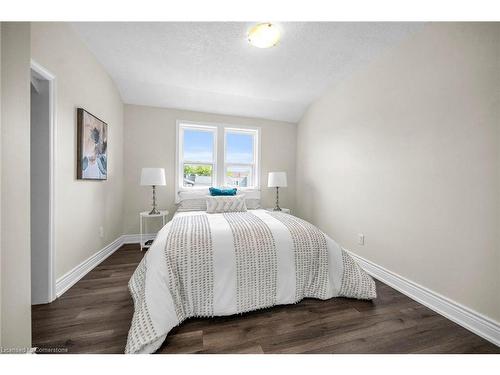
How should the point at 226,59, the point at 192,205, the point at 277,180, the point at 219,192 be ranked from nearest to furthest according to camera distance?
the point at 226,59 < the point at 192,205 < the point at 219,192 < the point at 277,180

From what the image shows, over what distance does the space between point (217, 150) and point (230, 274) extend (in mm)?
2548

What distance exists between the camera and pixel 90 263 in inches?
84.6

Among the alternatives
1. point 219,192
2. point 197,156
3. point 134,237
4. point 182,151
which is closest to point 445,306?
point 219,192

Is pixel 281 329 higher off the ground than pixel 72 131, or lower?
lower

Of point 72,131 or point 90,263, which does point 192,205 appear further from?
point 72,131

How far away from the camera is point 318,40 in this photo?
1.92m

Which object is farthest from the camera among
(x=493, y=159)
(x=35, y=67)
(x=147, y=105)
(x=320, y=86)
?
(x=147, y=105)

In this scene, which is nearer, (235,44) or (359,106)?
(235,44)

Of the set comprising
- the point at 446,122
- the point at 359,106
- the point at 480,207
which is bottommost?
the point at 480,207
